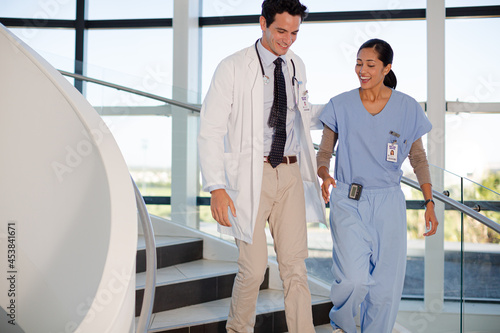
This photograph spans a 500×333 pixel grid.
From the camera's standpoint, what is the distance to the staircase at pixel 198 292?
2.45 metres

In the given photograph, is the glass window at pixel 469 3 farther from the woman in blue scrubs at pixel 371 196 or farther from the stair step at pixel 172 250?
the stair step at pixel 172 250

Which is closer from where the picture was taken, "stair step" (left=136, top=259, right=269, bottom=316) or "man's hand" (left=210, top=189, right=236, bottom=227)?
"man's hand" (left=210, top=189, right=236, bottom=227)

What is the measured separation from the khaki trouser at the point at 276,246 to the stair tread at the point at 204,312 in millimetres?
349

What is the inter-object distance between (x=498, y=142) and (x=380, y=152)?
3192 mm

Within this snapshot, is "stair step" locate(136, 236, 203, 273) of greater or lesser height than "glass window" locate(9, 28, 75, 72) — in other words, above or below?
below

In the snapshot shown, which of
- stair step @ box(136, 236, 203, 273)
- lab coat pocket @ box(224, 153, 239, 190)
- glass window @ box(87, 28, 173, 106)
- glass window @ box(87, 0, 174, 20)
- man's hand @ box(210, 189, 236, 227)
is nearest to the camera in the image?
man's hand @ box(210, 189, 236, 227)

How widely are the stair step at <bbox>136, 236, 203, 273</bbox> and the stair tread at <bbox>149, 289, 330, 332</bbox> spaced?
40 cm

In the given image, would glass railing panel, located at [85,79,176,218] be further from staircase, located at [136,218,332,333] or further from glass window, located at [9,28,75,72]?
glass window, located at [9,28,75,72]

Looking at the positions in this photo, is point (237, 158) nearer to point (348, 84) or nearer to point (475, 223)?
point (475, 223)

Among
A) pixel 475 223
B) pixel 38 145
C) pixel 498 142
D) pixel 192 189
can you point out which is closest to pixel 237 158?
pixel 38 145

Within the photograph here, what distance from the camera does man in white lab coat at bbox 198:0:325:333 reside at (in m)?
2.01

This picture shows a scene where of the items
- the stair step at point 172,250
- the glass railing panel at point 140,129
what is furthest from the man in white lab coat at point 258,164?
the glass railing panel at point 140,129

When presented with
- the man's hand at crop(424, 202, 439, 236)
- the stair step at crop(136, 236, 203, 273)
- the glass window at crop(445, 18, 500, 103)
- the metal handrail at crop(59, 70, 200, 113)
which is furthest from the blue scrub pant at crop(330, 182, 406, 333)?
the glass window at crop(445, 18, 500, 103)

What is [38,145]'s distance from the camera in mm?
1584
